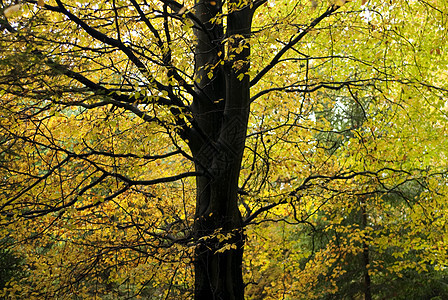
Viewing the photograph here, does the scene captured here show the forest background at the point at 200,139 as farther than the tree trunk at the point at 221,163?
No

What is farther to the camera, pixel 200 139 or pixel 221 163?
pixel 200 139

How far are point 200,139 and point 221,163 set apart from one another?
0.46 meters

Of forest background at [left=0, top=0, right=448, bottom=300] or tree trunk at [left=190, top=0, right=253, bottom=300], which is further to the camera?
tree trunk at [left=190, top=0, right=253, bottom=300]

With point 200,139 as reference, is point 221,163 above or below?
below

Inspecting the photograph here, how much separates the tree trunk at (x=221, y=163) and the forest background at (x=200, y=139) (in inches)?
0.8

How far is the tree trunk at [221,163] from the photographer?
16.0 ft

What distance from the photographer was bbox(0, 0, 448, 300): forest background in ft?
14.3

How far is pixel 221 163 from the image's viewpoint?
5062mm

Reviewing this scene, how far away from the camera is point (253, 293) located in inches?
428

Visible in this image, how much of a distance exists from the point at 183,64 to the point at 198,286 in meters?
2.96

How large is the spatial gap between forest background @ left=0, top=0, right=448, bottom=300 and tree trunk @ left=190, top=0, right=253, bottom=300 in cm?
2

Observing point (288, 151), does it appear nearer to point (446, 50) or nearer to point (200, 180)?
point (200, 180)

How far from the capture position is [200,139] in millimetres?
5254

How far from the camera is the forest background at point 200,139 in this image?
14.3 ft
